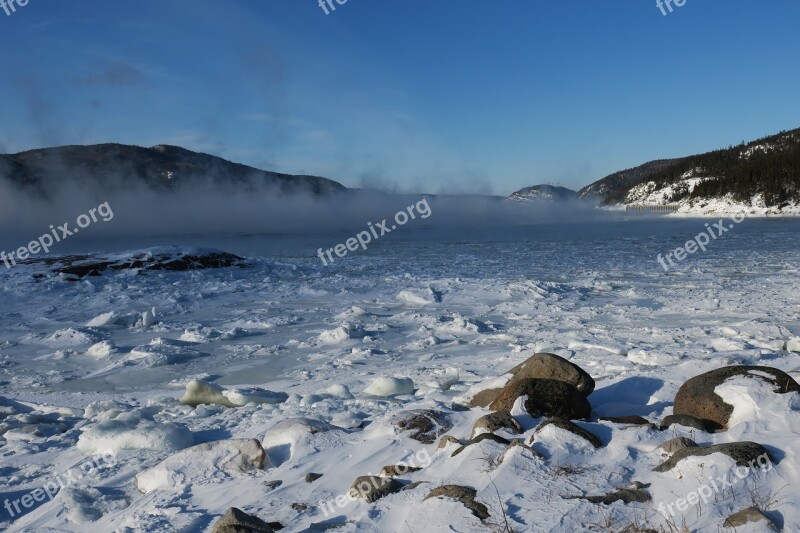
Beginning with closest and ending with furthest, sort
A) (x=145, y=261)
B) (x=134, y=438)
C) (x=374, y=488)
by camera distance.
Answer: (x=374, y=488) < (x=134, y=438) < (x=145, y=261)

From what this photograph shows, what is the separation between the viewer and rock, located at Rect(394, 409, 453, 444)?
5051 millimetres

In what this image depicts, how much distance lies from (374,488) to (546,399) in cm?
211

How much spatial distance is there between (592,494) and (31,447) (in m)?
5.40

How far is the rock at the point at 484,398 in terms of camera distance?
20.1 feet

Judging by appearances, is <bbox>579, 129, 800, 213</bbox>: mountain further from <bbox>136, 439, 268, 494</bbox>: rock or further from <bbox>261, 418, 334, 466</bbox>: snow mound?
<bbox>136, 439, 268, 494</bbox>: rock

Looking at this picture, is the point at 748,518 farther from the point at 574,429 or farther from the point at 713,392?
the point at 713,392

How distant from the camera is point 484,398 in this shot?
20.5 ft

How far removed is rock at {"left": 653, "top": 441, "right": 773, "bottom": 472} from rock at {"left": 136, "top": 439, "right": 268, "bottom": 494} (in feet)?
10.3

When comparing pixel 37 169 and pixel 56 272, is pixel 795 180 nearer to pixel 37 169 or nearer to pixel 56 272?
pixel 56 272

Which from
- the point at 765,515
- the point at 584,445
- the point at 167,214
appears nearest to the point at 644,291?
the point at 584,445

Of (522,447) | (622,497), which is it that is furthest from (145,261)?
(622,497)

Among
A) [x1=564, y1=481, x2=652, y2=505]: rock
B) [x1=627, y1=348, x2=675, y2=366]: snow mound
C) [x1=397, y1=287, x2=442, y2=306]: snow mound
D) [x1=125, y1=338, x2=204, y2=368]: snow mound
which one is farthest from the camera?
[x1=397, y1=287, x2=442, y2=306]: snow mound

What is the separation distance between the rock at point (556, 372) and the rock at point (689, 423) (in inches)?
54.3

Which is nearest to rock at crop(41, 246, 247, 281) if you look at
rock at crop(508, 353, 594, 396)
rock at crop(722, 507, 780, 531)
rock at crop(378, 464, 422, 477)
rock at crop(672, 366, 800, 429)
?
rock at crop(508, 353, 594, 396)
